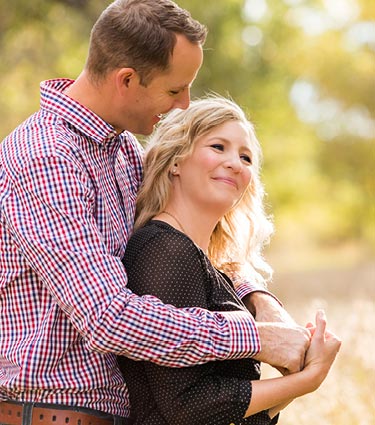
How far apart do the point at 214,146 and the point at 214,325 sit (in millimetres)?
721

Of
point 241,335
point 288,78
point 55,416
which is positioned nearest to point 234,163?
point 241,335

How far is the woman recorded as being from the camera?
8.78 ft

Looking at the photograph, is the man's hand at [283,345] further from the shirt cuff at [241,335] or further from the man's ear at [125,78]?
the man's ear at [125,78]

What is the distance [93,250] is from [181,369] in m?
0.42

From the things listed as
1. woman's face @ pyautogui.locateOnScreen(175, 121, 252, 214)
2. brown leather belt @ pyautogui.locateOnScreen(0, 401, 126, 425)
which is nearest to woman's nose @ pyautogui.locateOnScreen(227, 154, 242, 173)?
woman's face @ pyautogui.locateOnScreen(175, 121, 252, 214)

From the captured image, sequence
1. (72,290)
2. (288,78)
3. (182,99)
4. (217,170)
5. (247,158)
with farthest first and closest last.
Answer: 1. (288,78)
2. (247,158)
3. (217,170)
4. (182,99)
5. (72,290)

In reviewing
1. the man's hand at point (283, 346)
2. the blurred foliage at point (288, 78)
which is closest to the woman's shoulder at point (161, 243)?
the man's hand at point (283, 346)

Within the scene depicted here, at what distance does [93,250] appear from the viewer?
2523 mm

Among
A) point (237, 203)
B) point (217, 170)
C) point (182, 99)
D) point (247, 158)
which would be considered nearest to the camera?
point (182, 99)

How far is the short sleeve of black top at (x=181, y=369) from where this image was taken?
265 centimetres

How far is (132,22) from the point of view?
280cm

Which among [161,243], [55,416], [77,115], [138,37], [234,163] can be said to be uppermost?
[138,37]

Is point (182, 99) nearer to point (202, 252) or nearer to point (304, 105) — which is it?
point (202, 252)

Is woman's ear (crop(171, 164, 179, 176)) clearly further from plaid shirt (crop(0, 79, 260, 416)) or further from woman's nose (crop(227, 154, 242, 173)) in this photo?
plaid shirt (crop(0, 79, 260, 416))
